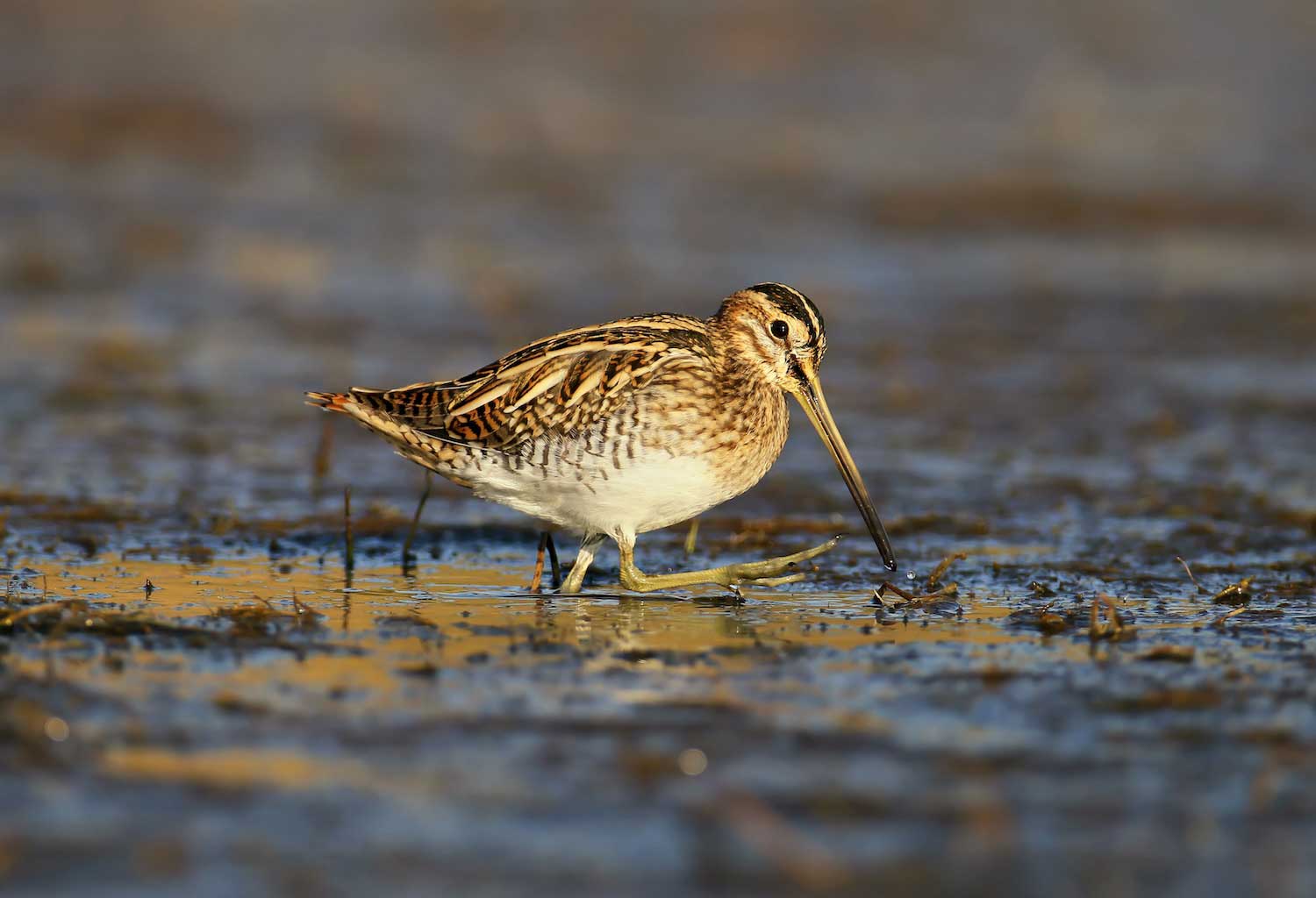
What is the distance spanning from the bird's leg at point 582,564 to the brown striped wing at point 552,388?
0.68 metres

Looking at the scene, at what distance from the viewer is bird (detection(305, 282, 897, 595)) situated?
7.54m

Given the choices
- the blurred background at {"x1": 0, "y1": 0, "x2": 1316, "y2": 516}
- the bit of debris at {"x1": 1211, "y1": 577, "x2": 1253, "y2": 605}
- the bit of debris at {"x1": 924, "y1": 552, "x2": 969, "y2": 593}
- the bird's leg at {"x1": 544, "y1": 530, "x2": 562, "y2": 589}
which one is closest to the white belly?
the bird's leg at {"x1": 544, "y1": 530, "x2": 562, "y2": 589}

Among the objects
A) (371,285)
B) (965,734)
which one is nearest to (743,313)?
(965,734)

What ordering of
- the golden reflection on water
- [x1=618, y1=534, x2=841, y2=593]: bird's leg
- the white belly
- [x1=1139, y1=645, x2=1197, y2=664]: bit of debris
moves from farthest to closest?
[x1=618, y1=534, x2=841, y2=593]: bird's leg < the white belly < [x1=1139, y1=645, x2=1197, y2=664]: bit of debris < the golden reflection on water

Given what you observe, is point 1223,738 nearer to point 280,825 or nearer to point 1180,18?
point 280,825

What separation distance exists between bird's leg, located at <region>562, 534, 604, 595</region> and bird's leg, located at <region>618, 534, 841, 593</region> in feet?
0.69

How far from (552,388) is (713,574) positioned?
108 centimetres

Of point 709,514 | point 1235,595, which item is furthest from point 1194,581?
point 709,514

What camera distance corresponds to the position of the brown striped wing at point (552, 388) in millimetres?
7617

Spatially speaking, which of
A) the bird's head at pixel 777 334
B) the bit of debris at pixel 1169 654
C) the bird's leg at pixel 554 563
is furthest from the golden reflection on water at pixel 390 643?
the bird's head at pixel 777 334

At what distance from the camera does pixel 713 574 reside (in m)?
7.76

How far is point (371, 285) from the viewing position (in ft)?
53.2

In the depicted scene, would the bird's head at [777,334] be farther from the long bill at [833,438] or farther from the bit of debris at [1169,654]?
the bit of debris at [1169,654]

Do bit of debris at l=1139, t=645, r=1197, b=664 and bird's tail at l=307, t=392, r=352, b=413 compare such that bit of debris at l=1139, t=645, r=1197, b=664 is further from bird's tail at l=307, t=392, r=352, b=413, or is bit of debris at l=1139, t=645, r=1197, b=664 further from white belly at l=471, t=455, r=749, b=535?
bird's tail at l=307, t=392, r=352, b=413
